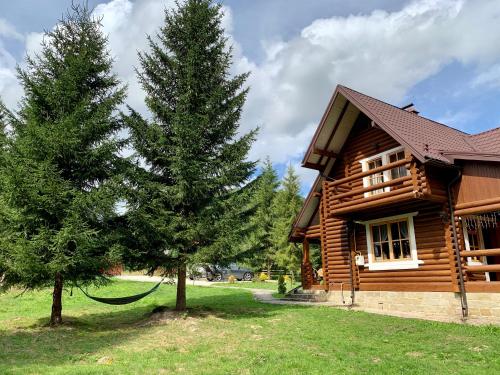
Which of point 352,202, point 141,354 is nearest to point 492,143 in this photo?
point 352,202

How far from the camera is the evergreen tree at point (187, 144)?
12.3 m

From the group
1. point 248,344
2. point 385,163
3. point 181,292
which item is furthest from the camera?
point 385,163

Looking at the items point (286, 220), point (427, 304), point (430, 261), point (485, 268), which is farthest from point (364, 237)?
point (286, 220)

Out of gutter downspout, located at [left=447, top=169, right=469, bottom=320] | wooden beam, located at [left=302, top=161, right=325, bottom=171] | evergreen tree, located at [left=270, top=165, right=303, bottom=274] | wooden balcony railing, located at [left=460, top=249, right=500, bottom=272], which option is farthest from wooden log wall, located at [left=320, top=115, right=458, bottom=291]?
evergreen tree, located at [left=270, top=165, right=303, bottom=274]

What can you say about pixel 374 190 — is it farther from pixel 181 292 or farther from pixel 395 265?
pixel 181 292

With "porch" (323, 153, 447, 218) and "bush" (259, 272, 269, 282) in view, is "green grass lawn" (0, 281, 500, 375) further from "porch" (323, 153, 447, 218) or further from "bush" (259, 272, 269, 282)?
"bush" (259, 272, 269, 282)

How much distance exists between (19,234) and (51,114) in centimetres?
402

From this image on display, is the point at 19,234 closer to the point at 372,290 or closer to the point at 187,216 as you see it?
the point at 187,216

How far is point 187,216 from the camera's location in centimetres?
1320

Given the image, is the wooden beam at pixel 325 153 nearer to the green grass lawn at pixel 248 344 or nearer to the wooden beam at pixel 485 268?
the green grass lawn at pixel 248 344

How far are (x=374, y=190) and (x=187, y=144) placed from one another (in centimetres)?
662

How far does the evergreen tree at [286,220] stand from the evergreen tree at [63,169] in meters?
23.1

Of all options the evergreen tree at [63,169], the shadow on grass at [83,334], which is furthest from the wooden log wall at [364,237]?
the evergreen tree at [63,169]

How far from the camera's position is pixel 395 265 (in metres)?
13.9
